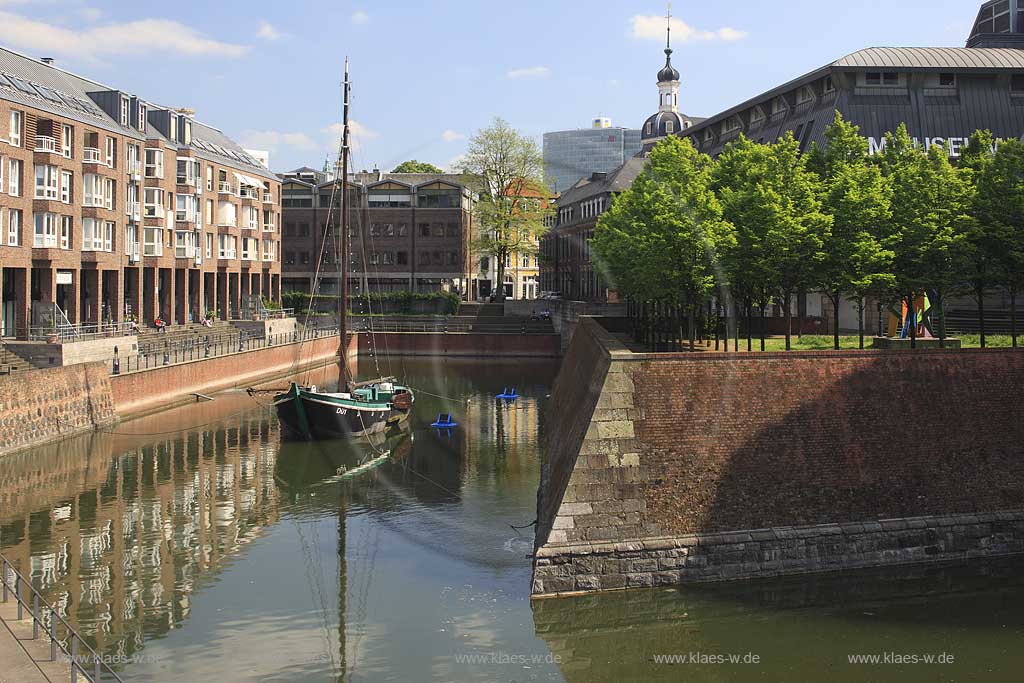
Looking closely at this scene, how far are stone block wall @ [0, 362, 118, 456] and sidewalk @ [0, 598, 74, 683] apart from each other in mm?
24665

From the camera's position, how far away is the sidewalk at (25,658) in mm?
17953

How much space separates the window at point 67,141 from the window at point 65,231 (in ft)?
11.9

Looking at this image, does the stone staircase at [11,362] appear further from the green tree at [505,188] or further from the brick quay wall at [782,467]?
the green tree at [505,188]

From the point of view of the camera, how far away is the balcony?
58.5 meters

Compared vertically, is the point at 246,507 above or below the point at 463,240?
below

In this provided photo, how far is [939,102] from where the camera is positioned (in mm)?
70125

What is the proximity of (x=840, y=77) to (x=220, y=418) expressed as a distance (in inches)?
1749

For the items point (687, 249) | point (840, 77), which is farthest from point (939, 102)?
point (687, 249)

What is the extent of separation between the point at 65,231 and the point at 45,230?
239cm

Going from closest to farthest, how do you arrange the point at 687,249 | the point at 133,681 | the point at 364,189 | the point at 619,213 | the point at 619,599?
the point at 133,681 < the point at 619,599 < the point at 687,249 < the point at 619,213 < the point at 364,189

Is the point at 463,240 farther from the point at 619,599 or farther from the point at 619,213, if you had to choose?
the point at 619,599

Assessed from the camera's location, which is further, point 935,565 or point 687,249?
point 687,249

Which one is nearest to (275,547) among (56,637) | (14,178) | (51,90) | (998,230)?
(56,637)

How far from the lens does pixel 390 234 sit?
402 ft
